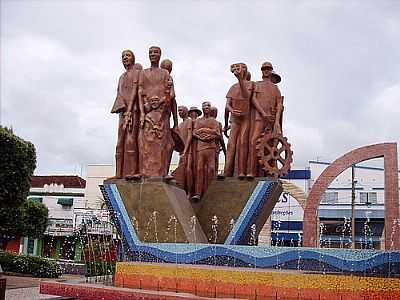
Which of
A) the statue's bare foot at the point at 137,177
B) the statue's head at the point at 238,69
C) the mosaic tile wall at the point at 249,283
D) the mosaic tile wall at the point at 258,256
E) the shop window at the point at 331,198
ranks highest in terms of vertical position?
the statue's head at the point at 238,69

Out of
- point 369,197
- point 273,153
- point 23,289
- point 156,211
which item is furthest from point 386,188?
point 369,197

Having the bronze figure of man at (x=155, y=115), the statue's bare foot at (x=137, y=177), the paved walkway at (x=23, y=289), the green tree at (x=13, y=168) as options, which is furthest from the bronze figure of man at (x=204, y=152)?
the green tree at (x=13, y=168)

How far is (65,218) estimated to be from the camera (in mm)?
41875

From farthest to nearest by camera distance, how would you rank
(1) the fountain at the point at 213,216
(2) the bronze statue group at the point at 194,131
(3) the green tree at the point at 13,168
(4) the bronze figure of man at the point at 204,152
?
(3) the green tree at the point at 13,168 → (4) the bronze figure of man at the point at 204,152 → (2) the bronze statue group at the point at 194,131 → (1) the fountain at the point at 213,216

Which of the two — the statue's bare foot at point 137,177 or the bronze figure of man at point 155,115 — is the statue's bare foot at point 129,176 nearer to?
the statue's bare foot at point 137,177

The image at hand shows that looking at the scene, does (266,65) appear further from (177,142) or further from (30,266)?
(30,266)

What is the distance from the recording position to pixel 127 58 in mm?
13305

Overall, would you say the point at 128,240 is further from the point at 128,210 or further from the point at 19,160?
the point at 19,160

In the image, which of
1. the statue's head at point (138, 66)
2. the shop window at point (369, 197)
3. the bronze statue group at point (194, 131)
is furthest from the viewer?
the shop window at point (369, 197)

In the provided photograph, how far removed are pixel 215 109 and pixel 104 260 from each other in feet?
31.4

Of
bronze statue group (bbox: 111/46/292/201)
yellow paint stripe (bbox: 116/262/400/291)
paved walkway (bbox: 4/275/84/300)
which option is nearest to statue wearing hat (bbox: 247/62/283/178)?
bronze statue group (bbox: 111/46/292/201)

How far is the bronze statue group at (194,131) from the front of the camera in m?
12.7

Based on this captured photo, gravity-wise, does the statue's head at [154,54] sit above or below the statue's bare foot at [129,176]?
above

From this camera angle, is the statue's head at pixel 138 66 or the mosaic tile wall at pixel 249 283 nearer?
the mosaic tile wall at pixel 249 283
